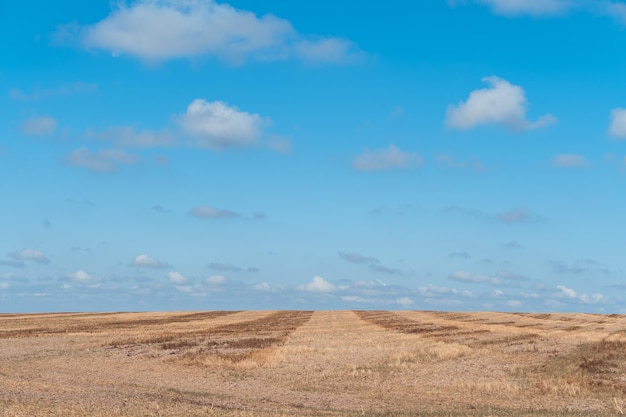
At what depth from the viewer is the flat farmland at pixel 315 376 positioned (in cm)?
3014

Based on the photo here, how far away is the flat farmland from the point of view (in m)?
30.1

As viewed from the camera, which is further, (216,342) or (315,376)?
(216,342)

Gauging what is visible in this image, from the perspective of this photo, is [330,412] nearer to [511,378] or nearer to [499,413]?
[499,413]

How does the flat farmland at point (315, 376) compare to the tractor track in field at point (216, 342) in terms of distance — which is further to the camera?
the tractor track in field at point (216, 342)

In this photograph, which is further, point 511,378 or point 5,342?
point 5,342

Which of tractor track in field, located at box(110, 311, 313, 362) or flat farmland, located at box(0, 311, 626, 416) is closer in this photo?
flat farmland, located at box(0, 311, 626, 416)

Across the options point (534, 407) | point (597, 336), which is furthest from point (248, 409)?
point (597, 336)

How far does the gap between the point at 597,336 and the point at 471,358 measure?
2691 centimetres

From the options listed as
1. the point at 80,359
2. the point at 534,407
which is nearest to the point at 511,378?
the point at 534,407

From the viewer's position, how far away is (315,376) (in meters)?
41.5

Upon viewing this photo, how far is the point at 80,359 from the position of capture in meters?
50.7

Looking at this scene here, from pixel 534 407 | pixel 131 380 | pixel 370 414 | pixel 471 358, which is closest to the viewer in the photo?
pixel 370 414

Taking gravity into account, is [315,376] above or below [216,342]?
below

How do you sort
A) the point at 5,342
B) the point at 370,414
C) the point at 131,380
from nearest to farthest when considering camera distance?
the point at 370,414, the point at 131,380, the point at 5,342
